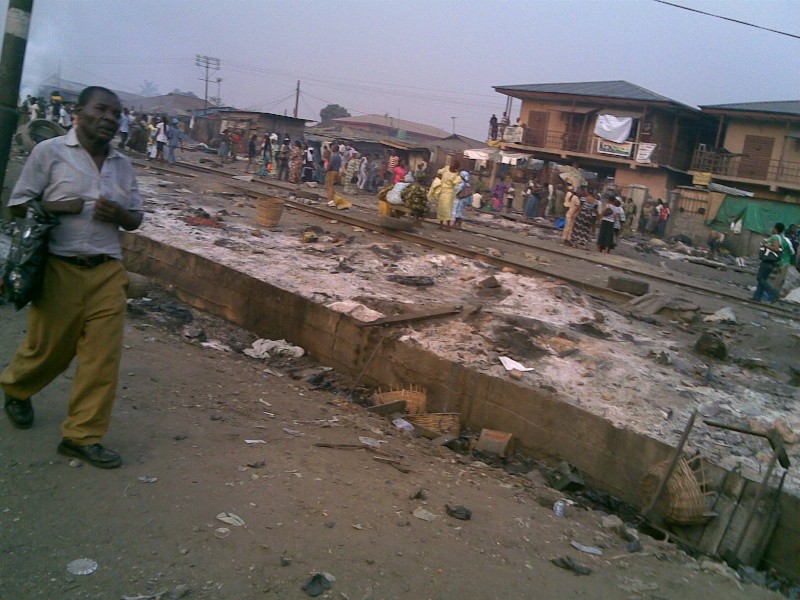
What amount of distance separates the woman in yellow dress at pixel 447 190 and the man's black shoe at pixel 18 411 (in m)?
12.8

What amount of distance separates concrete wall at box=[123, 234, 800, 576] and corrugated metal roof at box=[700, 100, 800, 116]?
2770 cm

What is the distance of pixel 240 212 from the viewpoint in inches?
500

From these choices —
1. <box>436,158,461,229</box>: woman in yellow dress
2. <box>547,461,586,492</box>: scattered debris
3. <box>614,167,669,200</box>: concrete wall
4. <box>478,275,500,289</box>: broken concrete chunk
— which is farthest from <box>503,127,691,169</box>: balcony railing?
<box>547,461,586,492</box>: scattered debris

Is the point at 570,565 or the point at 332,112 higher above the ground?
the point at 332,112

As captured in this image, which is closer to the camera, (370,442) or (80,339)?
(80,339)

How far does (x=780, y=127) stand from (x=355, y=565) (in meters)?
31.8

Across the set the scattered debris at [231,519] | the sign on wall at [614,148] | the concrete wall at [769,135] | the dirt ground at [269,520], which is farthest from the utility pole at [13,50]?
the concrete wall at [769,135]

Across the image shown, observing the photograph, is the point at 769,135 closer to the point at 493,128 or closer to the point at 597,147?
the point at 597,147

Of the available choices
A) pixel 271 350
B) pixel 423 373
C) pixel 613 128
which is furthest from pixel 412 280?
pixel 613 128

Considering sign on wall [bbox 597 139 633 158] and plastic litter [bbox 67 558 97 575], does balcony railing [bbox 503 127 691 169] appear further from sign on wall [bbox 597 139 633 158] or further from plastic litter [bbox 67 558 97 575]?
plastic litter [bbox 67 558 97 575]

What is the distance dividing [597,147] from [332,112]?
162 ft

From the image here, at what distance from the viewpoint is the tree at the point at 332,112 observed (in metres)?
75.0

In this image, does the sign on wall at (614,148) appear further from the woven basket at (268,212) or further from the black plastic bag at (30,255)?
the black plastic bag at (30,255)

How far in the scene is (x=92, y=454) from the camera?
3246mm
